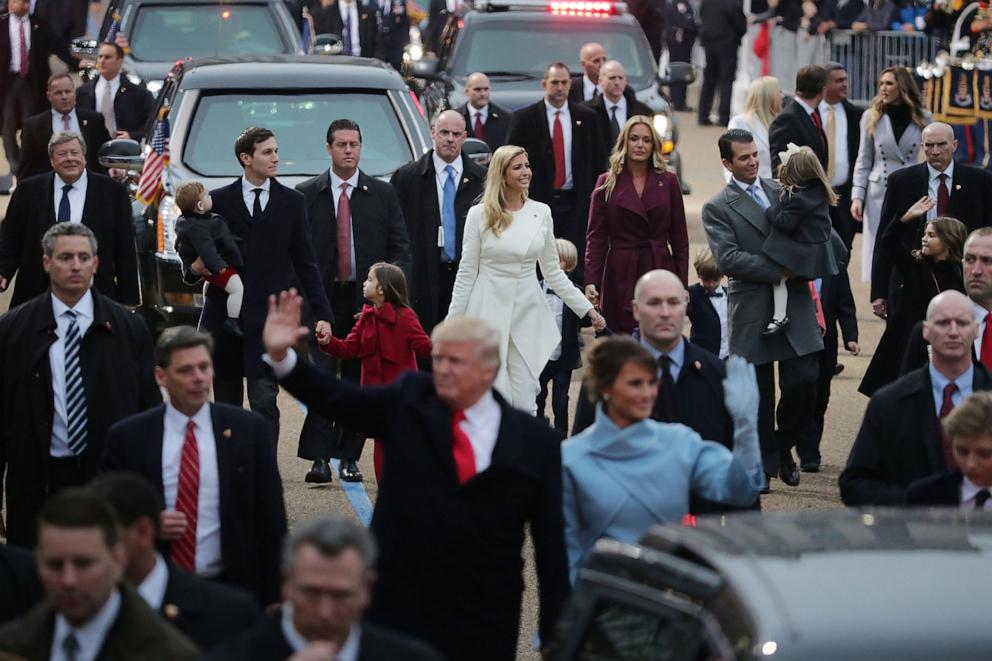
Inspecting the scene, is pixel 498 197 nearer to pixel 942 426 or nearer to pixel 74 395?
pixel 74 395

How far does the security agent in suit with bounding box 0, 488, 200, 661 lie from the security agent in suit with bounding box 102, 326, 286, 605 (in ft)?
5.22

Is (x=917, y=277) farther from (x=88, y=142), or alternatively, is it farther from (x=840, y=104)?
(x=88, y=142)

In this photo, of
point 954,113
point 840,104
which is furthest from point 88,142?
point 954,113

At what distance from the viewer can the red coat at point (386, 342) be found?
10633 mm

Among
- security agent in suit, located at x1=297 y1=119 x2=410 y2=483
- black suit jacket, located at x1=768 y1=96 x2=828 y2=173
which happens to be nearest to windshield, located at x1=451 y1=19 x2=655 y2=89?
black suit jacket, located at x1=768 y1=96 x2=828 y2=173

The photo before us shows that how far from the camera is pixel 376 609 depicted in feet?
21.2

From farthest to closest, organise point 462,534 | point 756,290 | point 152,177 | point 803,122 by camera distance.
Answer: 1. point 803,122
2. point 152,177
3. point 756,290
4. point 462,534

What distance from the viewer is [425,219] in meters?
13.0

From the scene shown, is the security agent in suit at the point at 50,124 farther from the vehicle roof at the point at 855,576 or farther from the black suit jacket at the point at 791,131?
the vehicle roof at the point at 855,576

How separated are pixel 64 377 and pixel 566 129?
8.18m

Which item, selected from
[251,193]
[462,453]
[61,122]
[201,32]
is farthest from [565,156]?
[462,453]

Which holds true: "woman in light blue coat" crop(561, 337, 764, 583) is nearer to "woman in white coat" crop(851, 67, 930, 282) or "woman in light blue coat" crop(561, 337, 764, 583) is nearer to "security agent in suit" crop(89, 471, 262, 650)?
"security agent in suit" crop(89, 471, 262, 650)

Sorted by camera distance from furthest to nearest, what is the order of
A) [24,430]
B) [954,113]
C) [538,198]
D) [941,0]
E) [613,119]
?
[941,0], [954,113], [613,119], [538,198], [24,430]

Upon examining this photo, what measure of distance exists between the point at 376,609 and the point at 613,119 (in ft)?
36.3
